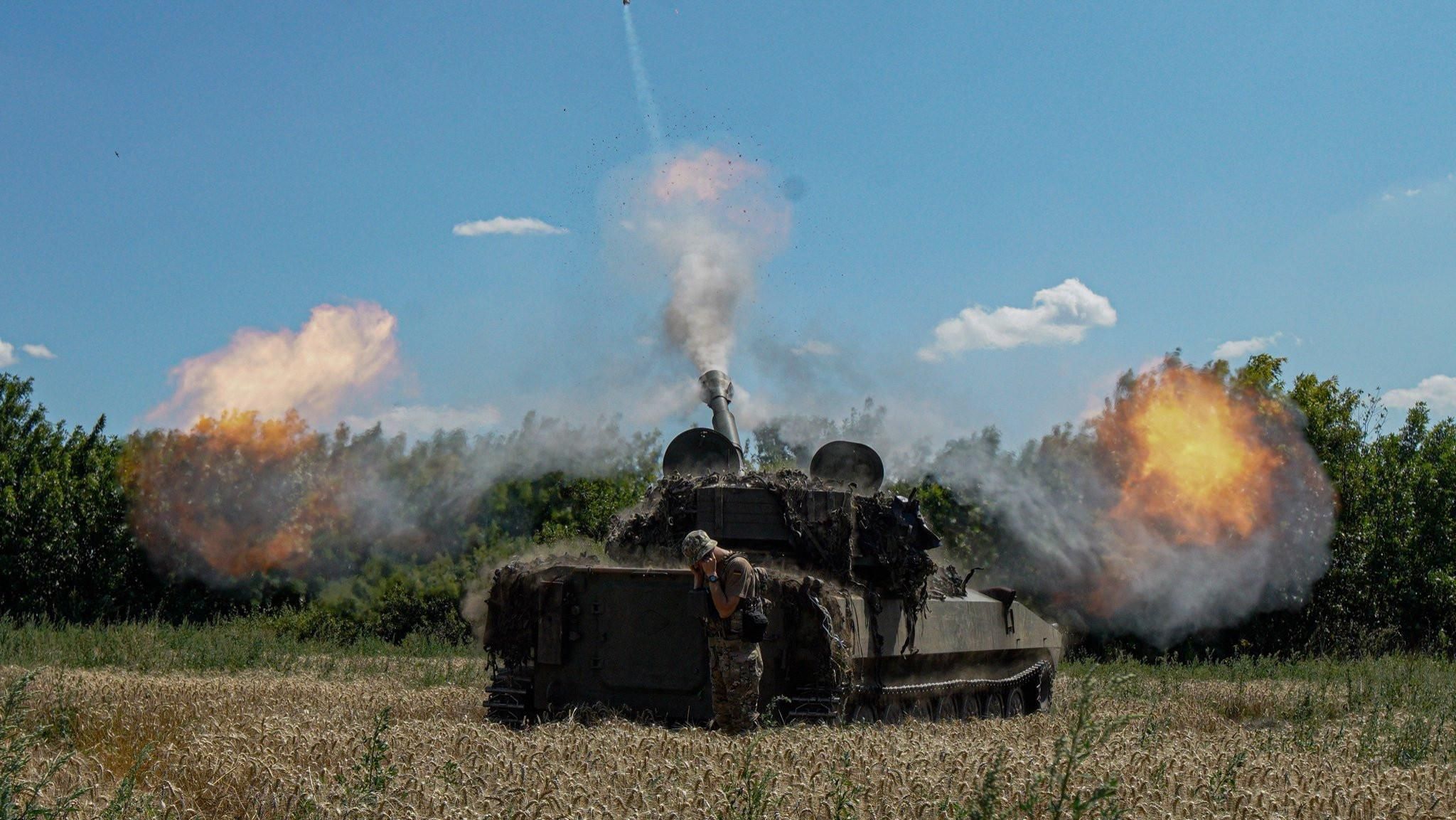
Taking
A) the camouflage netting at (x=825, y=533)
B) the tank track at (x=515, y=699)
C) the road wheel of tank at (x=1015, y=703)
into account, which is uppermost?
the camouflage netting at (x=825, y=533)

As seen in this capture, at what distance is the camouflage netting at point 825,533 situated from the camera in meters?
12.8

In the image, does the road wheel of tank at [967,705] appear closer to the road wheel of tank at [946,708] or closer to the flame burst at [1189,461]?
the road wheel of tank at [946,708]

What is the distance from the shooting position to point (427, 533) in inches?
1172

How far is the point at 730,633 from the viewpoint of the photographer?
10.6 metres

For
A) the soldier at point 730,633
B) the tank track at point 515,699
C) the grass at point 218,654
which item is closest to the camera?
the soldier at point 730,633

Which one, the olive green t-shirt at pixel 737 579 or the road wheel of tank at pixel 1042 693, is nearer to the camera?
the olive green t-shirt at pixel 737 579

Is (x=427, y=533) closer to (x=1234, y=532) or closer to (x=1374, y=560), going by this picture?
(x=1234, y=532)

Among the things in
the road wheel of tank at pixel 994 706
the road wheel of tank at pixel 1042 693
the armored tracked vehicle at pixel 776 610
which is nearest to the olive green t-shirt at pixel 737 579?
the armored tracked vehicle at pixel 776 610

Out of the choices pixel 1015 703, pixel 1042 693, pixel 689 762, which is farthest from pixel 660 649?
pixel 1042 693

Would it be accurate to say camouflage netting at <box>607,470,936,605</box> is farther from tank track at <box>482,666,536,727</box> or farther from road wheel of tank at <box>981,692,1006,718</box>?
road wheel of tank at <box>981,692,1006,718</box>

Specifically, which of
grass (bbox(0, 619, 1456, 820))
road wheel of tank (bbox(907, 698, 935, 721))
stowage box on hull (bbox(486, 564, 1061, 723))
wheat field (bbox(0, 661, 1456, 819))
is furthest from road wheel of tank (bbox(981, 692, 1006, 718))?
stowage box on hull (bbox(486, 564, 1061, 723))

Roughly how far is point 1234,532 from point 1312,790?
2062 centimetres

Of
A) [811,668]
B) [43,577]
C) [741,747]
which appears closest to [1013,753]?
[741,747]

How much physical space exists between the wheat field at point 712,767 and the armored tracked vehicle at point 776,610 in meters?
0.72
